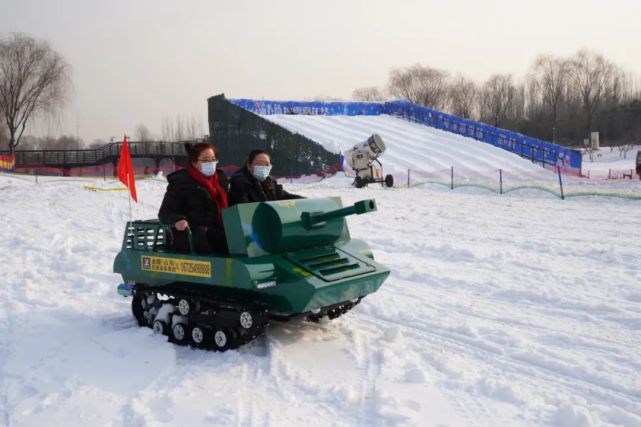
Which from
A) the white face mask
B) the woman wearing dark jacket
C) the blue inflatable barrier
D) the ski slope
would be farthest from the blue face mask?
the blue inflatable barrier

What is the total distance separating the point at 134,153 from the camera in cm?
4525

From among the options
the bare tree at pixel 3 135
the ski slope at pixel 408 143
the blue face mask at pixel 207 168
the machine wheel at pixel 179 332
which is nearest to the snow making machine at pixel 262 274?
the machine wheel at pixel 179 332

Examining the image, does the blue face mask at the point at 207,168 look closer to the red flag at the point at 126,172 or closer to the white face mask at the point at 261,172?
the white face mask at the point at 261,172

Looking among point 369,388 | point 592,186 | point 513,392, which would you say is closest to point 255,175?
point 369,388

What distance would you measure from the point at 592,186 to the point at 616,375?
62.7ft

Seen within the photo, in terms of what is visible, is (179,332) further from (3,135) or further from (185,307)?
(3,135)

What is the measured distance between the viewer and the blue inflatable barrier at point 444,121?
34906mm

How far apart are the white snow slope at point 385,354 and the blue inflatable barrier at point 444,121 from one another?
25.9m

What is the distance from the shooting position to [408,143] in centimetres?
3662

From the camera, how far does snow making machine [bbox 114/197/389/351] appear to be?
5375mm

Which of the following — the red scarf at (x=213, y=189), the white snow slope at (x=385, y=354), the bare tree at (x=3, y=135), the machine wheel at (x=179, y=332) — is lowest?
the white snow slope at (x=385, y=354)

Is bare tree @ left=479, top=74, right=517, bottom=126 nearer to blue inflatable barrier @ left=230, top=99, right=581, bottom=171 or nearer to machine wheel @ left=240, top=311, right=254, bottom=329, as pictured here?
blue inflatable barrier @ left=230, top=99, right=581, bottom=171

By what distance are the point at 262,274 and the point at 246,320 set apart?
0.46m

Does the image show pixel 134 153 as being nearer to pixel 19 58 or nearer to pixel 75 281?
pixel 19 58
